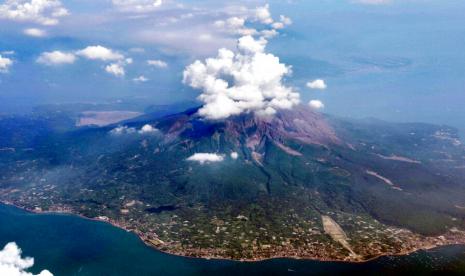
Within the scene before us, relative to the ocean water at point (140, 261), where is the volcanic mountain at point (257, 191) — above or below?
above

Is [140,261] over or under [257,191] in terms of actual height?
under

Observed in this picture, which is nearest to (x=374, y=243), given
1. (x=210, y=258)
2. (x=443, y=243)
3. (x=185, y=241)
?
(x=443, y=243)

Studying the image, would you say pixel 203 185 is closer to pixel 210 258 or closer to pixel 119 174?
pixel 119 174

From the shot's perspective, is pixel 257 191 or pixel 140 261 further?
pixel 257 191

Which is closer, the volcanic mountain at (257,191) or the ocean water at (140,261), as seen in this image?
the ocean water at (140,261)

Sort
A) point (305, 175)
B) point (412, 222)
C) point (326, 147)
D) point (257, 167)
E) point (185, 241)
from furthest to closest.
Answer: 1. point (326, 147)
2. point (257, 167)
3. point (305, 175)
4. point (412, 222)
5. point (185, 241)
